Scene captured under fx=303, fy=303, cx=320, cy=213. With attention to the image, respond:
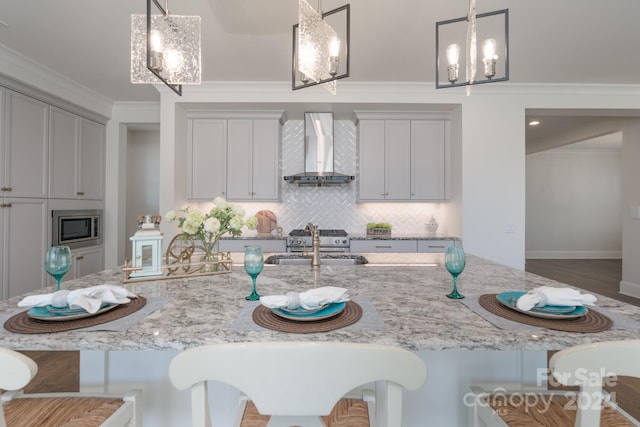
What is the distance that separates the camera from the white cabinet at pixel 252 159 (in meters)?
3.79

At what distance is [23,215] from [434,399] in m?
3.91

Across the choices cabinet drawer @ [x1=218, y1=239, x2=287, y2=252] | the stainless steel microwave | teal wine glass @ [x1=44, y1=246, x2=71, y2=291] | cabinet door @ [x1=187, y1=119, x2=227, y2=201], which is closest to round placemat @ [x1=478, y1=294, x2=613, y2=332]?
teal wine glass @ [x1=44, y1=246, x2=71, y2=291]

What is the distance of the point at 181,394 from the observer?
1.18 m

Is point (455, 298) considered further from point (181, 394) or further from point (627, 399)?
point (627, 399)

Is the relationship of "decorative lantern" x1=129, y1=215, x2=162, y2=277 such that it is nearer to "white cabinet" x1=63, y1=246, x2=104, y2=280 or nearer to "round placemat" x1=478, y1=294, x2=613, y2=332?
"round placemat" x1=478, y1=294, x2=613, y2=332

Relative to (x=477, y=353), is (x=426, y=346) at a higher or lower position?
higher

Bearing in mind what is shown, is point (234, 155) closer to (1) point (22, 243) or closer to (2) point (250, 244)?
(2) point (250, 244)

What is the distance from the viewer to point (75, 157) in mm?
3572

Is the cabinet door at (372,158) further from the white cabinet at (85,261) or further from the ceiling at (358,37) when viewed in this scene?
the white cabinet at (85,261)

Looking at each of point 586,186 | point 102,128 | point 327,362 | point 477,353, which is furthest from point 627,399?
point 586,186

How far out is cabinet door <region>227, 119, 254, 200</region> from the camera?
3.79 metres

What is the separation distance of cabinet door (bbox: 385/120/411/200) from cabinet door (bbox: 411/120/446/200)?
A: 0.06 m

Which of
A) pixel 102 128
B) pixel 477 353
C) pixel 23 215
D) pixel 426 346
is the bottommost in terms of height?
pixel 477 353

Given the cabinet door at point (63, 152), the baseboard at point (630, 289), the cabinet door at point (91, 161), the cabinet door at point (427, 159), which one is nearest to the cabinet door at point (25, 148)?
the cabinet door at point (63, 152)
